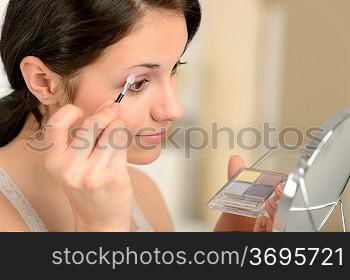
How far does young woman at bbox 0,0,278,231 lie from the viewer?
0.71 m

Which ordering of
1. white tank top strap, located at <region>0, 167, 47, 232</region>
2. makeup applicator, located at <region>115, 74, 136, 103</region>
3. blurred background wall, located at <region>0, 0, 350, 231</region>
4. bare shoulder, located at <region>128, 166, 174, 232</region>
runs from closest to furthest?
1. makeup applicator, located at <region>115, 74, 136, 103</region>
2. white tank top strap, located at <region>0, 167, 47, 232</region>
3. bare shoulder, located at <region>128, 166, 174, 232</region>
4. blurred background wall, located at <region>0, 0, 350, 231</region>

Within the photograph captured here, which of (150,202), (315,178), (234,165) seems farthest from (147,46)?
(150,202)

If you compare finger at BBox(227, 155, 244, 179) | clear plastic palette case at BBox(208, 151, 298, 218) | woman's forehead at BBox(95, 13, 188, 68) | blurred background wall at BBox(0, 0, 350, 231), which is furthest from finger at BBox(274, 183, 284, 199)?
blurred background wall at BBox(0, 0, 350, 231)

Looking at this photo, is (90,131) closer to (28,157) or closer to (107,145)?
(107,145)

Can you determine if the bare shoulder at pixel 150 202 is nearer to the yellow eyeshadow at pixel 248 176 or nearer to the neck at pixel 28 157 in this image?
the neck at pixel 28 157

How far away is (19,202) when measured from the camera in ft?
3.06

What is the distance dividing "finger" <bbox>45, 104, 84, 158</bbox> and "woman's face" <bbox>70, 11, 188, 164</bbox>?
0.33 feet

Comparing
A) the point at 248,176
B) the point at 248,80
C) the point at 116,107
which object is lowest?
the point at 248,80

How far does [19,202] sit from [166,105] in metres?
0.33

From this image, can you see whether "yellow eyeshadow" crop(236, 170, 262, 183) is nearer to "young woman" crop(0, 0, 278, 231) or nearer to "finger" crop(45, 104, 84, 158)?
"young woman" crop(0, 0, 278, 231)

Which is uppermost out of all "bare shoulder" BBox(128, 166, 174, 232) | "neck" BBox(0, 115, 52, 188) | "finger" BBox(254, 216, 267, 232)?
"neck" BBox(0, 115, 52, 188)

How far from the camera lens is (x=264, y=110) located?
216cm

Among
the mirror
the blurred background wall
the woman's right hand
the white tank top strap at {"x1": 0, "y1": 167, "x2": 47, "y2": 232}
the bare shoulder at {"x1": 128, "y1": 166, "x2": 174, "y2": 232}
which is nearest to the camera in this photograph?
the mirror

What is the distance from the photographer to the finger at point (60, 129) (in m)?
0.72
